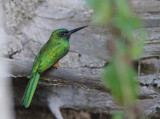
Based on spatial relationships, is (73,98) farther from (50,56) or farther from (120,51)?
(120,51)

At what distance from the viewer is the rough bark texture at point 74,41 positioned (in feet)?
Result: 7.79

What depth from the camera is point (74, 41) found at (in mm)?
2488

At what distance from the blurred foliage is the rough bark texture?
6.64ft

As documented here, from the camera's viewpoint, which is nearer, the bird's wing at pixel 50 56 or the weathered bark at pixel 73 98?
the bird's wing at pixel 50 56

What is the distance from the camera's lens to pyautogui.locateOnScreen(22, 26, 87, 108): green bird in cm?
173

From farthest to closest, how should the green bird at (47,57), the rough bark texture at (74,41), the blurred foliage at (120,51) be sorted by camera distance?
1. the rough bark texture at (74,41)
2. the green bird at (47,57)
3. the blurred foliage at (120,51)

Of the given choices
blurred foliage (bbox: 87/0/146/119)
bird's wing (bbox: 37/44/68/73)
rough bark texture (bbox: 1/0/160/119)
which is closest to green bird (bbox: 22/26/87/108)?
bird's wing (bbox: 37/44/68/73)

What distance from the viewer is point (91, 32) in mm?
2455

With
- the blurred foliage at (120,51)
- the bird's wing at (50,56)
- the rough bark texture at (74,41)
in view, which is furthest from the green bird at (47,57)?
the blurred foliage at (120,51)

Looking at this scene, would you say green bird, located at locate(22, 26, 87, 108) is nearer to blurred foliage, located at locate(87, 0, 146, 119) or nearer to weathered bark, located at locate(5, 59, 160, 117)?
weathered bark, located at locate(5, 59, 160, 117)

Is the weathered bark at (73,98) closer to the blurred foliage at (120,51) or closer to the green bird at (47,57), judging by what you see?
the green bird at (47,57)

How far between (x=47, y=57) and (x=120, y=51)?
64.7 inches

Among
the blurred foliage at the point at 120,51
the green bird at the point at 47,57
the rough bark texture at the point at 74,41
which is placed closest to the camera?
the blurred foliage at the point at 120,51

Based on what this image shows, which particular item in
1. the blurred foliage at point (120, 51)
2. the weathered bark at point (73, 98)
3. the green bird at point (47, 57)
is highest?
the blurred foliage at point (120, 51)
